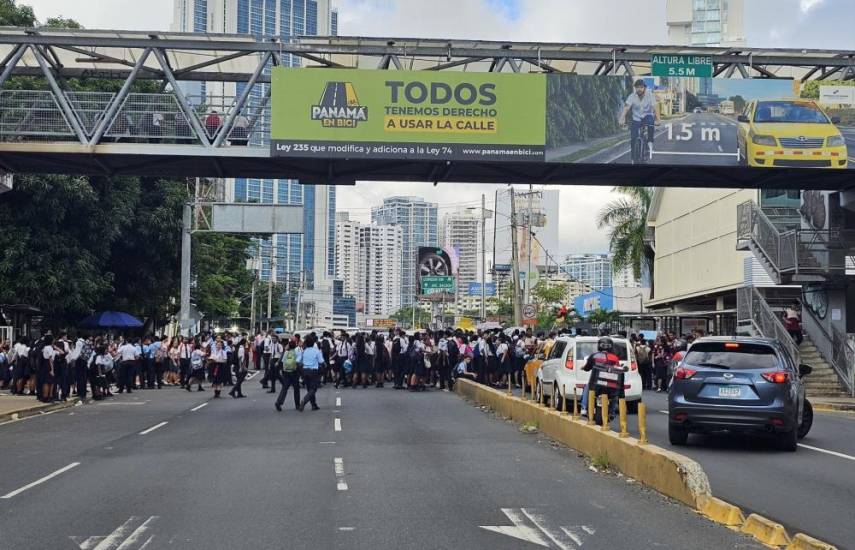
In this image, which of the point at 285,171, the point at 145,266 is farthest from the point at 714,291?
the point at 285,171

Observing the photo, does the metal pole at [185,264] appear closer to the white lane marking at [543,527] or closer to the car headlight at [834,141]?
the car headlight at [834,141]

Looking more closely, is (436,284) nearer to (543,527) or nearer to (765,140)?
(765,140)

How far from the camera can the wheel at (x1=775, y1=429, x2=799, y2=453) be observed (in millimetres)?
14984

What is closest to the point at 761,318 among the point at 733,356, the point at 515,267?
the point at 515,267

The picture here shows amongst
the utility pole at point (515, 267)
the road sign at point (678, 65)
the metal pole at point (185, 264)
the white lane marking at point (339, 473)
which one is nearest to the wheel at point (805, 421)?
the road sign at point (678, 65)

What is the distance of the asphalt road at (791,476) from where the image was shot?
9891 millimetres

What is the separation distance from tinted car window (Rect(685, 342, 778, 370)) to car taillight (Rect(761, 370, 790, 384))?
15 cm

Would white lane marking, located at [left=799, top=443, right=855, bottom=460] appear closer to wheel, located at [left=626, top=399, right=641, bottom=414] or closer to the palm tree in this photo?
wheel, located at [left=626, top=399, right=641, bottom=414]

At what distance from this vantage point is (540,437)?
17.4 m

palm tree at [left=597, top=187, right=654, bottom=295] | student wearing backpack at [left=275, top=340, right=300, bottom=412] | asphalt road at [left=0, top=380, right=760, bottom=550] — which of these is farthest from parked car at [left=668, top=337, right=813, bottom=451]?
palm tree at [left=597, top=187, right=654, bottom=295]

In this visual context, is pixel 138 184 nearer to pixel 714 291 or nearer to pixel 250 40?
pixel 250 40

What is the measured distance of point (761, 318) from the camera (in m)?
31.1

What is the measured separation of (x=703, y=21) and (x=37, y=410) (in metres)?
115

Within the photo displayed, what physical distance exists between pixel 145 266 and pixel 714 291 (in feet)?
82.1
